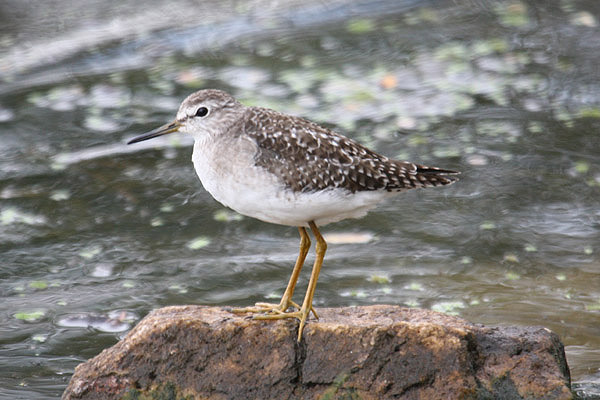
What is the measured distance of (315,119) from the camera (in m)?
12.6

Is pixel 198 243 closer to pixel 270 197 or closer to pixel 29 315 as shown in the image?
pixel 29 315

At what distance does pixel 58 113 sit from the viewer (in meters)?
13.1

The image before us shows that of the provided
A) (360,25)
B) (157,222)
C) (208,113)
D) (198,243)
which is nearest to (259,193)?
(208,113)

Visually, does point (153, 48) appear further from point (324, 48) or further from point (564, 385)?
point (564, 385)

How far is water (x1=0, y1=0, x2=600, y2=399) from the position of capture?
29.3ft

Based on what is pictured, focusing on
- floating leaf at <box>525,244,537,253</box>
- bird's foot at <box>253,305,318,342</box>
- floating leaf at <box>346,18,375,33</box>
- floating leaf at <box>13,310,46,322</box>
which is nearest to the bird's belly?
bird's foot at <box>253,305,318,342</box>

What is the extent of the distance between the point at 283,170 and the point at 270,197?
0.22 meters

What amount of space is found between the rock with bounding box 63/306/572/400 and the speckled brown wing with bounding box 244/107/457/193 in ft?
3.28

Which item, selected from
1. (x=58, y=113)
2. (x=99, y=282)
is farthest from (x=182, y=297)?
(x=58, y=113)

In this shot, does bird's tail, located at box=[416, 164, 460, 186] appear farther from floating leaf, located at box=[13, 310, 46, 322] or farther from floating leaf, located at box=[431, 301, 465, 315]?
floating leaf, located at box=[13, 310, 46, 322]

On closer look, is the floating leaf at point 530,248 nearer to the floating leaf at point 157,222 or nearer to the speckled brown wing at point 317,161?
the speckled brown wing at point 317,161

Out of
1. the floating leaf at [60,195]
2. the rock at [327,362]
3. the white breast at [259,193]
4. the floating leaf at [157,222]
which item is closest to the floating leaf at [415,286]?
the rock at [327,362]

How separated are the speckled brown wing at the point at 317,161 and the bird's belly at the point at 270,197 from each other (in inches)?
2.2

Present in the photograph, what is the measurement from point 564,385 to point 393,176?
1.86m
